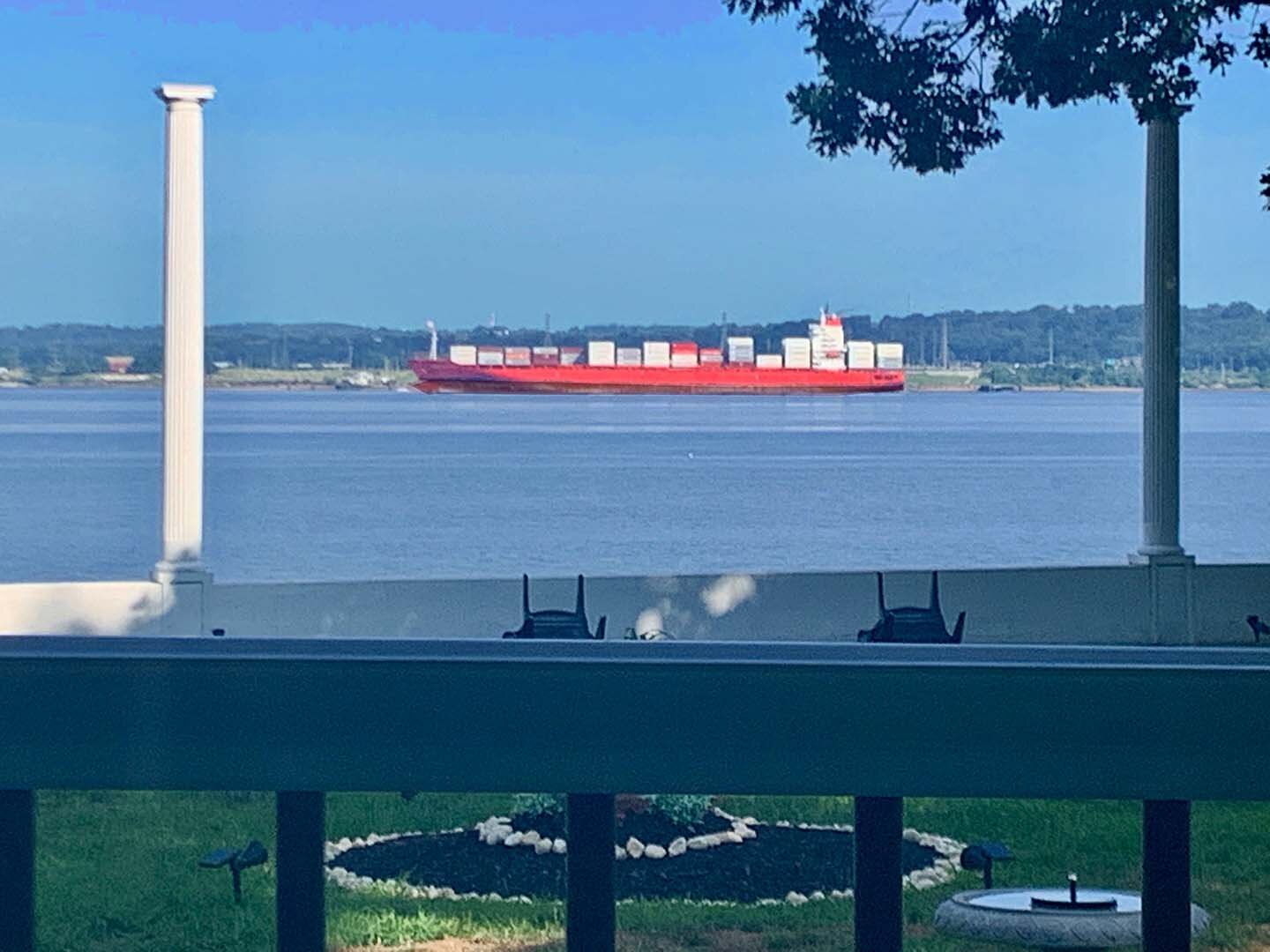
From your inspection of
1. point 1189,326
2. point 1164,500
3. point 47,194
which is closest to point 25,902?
point 1164,500

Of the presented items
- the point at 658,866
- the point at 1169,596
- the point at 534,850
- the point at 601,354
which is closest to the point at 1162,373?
the point at 1169,596

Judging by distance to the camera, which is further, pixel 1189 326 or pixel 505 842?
pixel 1189 326

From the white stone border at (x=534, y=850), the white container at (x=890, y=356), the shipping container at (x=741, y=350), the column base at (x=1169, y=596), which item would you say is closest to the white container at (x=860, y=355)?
the white container at (x=890, y=356)

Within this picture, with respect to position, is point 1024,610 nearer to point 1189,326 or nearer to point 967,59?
point 967,59

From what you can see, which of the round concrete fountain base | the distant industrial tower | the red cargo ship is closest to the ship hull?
the red cargo ship

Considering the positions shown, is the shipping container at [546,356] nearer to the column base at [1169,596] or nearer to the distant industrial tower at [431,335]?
the distant industrial tower at [431,335]
